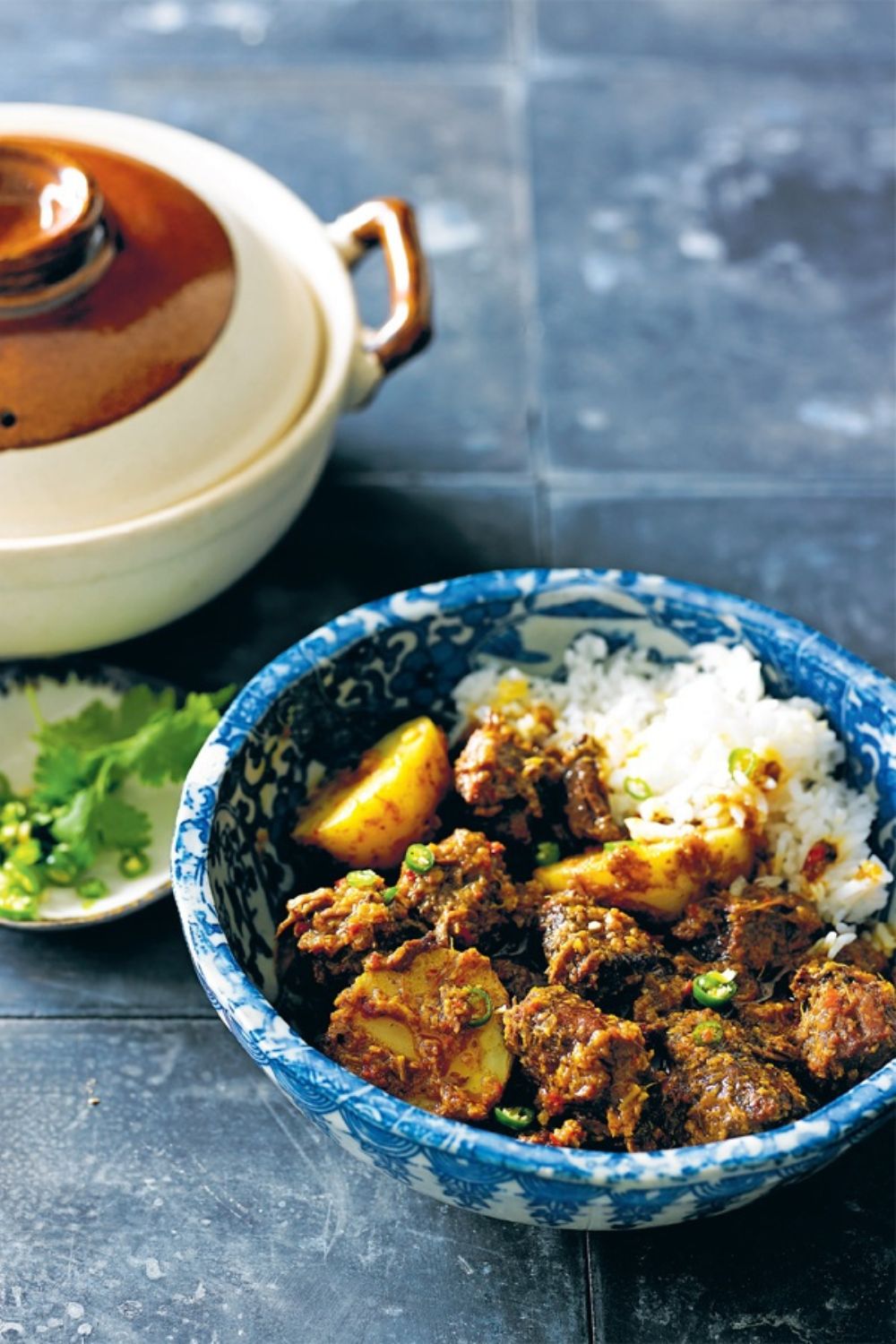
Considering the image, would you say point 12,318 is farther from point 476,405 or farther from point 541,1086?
point 541,1086

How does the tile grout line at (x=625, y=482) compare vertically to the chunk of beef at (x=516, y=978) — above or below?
below

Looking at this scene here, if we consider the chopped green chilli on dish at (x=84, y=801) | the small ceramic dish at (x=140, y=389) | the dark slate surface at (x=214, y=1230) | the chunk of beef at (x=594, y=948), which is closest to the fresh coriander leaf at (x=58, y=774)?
the chopped green chilli on dish at (x=84, y=801)

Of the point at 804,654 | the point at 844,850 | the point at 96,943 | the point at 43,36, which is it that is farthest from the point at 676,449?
the point at 43,36

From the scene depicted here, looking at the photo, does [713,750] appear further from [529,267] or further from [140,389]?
[529,267]

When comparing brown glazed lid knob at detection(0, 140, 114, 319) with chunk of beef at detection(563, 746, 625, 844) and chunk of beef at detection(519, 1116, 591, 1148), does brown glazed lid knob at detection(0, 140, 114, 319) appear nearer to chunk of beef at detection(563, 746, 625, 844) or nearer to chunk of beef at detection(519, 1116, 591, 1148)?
chunk of beef at detection(563, 746, 625, 844)


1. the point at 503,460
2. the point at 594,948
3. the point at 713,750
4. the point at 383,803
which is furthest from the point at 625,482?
the point at 594,948

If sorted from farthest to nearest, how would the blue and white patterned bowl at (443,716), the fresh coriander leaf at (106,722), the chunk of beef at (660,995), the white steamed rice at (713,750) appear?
the fresh coriander leaf at (106,722) → the white steamed rice at (713,750) → the chunk of beef at (660,995) → the blue and white patterned bowl at (443,716)

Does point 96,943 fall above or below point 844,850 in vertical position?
below

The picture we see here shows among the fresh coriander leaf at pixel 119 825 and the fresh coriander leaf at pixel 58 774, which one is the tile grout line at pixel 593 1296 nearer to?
the fresh coriander leaf at pixel 119 825
